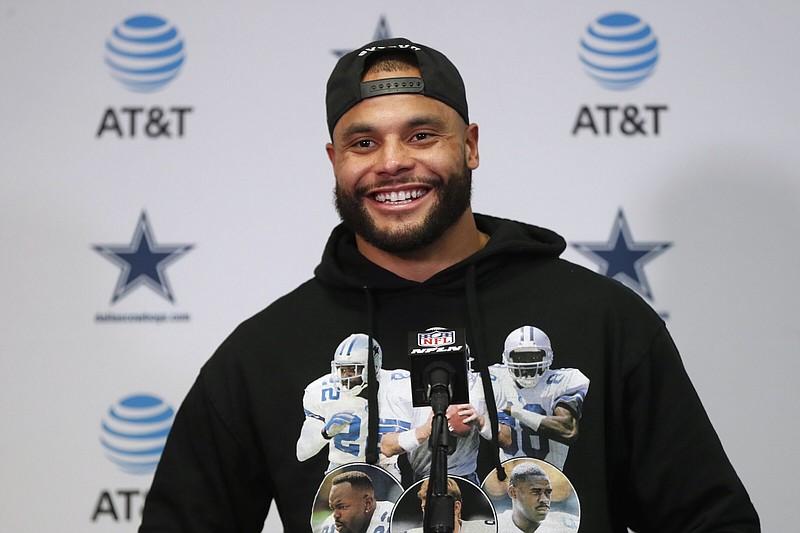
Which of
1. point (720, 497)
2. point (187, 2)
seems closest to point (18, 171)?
point (187, 2)

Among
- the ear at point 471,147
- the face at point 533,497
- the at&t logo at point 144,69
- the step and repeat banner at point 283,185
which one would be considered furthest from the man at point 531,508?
the at&t logo at point 144,69

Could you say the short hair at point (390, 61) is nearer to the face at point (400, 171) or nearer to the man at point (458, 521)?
the face at point (400, 171)

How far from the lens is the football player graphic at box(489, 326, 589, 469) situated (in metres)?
1.42

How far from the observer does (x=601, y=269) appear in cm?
214

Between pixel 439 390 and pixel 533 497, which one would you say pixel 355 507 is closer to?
pixel 533 497

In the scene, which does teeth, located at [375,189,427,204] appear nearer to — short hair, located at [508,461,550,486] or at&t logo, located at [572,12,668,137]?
short hair, located at [508,461,550,486]

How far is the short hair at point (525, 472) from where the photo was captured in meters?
1.40

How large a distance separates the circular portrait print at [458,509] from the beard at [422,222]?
35 cm

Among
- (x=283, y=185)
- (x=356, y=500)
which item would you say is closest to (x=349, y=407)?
(x=356, y=500)

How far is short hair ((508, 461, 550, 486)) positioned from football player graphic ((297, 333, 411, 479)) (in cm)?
16

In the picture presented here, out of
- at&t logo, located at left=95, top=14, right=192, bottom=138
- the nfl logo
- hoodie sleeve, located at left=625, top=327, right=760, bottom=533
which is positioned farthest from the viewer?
at&t logo, located at left=95, top=14, right=192, bottom=138

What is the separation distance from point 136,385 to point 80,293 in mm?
234

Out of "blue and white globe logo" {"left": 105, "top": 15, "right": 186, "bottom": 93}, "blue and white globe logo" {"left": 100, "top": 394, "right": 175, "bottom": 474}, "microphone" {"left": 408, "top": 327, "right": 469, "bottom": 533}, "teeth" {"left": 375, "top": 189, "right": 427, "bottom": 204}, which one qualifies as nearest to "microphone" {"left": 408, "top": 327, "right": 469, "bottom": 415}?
"microphone" {"left": 408, "top": 327, "right": 469, "bottom": 533}

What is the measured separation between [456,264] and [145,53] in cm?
107
